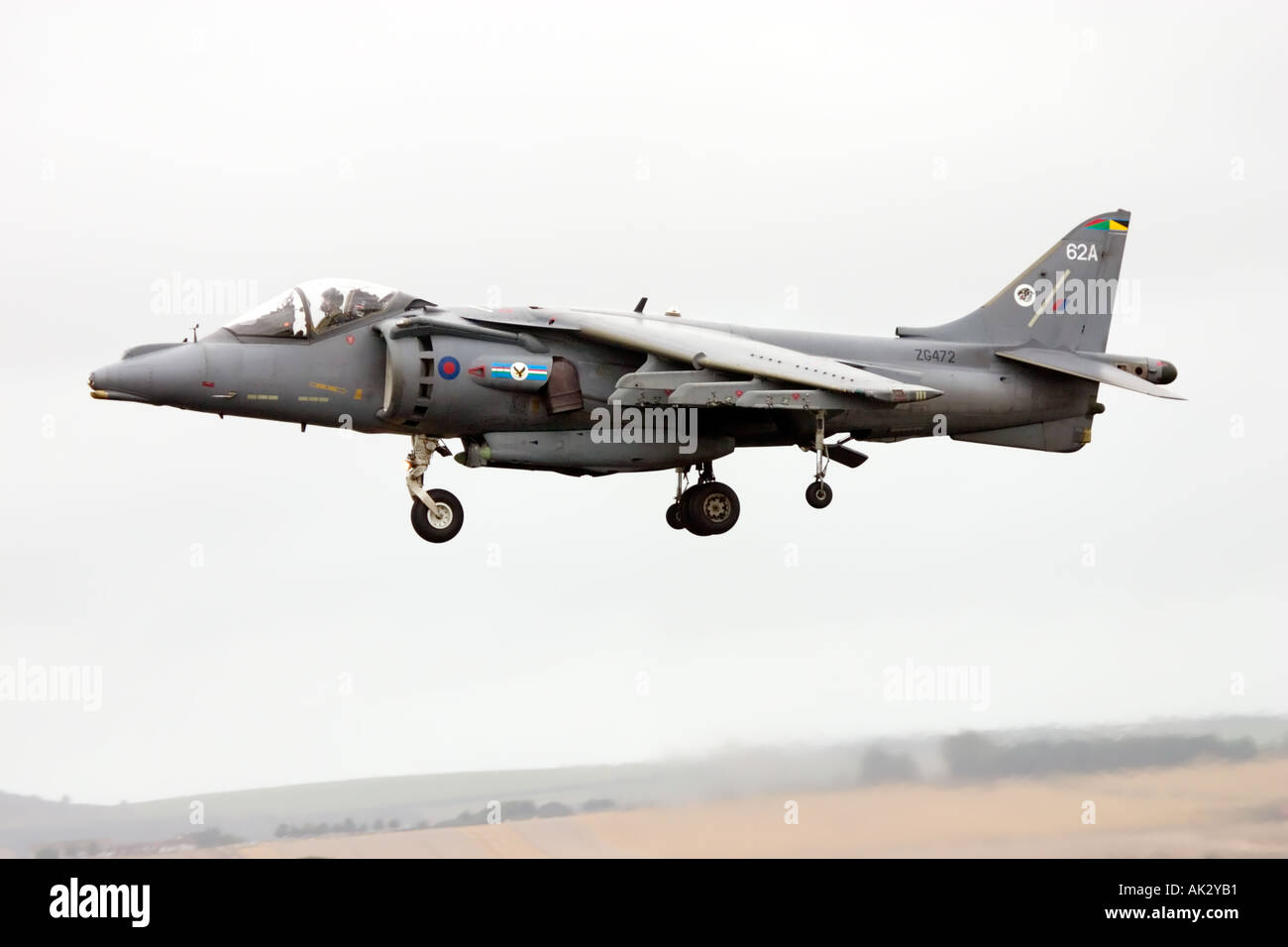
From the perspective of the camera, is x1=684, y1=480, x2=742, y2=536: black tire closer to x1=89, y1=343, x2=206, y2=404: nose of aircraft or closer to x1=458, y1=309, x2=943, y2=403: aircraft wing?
x1=458, y1=309, x2=943, y2=403: aircraft wing

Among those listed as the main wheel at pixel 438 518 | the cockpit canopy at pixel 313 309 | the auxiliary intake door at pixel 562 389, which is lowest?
the main wheel at pixel 438 518

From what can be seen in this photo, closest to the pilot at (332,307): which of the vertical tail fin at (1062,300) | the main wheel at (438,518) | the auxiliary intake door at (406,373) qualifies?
the auxiliary intake door at (406,373)

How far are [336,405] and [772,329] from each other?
571 cm

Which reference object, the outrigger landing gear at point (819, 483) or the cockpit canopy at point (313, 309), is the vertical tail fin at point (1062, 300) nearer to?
the outrigger landing gear at point (819, 483)

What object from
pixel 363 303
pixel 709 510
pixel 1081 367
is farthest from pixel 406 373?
pixel 1081 367

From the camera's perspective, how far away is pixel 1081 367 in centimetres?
2781

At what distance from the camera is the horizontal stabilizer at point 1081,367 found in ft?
90.3

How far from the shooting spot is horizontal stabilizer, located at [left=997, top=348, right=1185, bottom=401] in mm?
27516

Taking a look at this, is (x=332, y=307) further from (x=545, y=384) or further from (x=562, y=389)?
(x=562, y=389)

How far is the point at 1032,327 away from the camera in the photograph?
28.5 metres

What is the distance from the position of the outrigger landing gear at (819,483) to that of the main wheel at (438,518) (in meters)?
4.30

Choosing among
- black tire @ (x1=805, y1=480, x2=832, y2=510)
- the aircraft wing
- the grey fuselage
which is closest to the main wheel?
the grey fuselage

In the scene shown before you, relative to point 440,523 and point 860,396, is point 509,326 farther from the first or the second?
point 860,396

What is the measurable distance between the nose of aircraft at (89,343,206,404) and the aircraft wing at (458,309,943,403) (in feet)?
10.8
